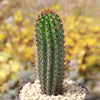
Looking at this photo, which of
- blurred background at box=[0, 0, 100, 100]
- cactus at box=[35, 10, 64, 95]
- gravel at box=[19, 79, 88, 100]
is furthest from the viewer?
blurred background at box=[0, 0, 100, 100]

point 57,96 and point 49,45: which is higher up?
point 49,45

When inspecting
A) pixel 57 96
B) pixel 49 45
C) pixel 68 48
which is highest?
pixel 68 48

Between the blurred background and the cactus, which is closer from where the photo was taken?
the cactus

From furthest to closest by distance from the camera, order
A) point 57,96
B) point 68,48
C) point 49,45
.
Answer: point 68,48
point 57,96
point 49,45

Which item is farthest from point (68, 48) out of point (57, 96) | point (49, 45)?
point (49, 45)

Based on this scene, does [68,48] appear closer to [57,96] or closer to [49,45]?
[57,96]

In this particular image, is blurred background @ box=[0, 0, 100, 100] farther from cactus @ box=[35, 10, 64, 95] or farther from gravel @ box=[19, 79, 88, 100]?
cactus @ box=[35, 10, 64, 95]

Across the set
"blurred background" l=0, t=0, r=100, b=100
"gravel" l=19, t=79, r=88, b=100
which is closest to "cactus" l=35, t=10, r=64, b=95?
"gravel" l=19, t=79, r=88, b=100

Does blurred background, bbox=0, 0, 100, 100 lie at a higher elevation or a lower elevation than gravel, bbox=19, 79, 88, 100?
higher
